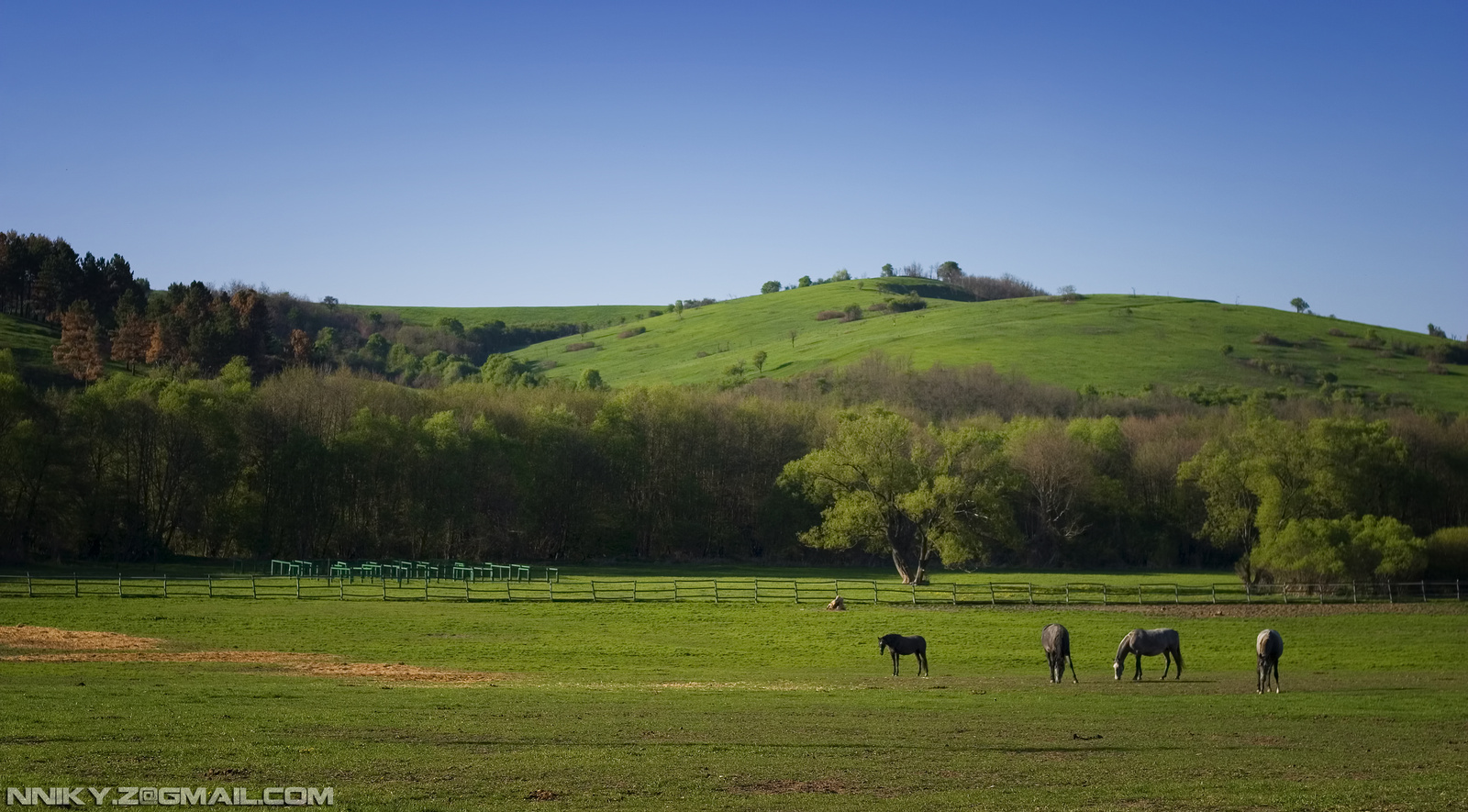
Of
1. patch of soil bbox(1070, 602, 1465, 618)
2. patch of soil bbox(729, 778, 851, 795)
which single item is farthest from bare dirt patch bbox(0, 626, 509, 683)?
patch of soil bbox(1070, 602, 1465, 618)

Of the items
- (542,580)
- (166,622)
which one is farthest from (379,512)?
(166,622)

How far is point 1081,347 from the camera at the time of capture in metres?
148

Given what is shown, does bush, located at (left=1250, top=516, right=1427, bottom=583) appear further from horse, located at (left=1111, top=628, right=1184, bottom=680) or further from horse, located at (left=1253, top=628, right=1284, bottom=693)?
horse, located at (left=1253, top=628, right=1284, bottom=693)

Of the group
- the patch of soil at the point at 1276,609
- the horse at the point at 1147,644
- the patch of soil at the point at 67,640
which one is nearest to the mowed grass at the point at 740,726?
the horse at the point at 1147,644

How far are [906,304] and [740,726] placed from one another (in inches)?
7025

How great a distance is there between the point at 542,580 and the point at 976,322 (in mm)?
112097

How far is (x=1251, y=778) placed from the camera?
14820 mm

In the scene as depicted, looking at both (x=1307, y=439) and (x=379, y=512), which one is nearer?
(x=1307, y=439)

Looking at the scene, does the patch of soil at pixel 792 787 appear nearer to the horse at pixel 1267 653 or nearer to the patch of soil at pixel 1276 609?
the horse at pixel 1267 653

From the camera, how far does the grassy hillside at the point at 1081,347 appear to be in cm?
13162

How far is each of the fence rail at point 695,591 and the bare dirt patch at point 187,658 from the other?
16289 mm

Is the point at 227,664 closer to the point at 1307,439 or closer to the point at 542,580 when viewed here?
the point at 542,580

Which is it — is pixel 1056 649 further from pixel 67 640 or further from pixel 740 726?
pixel 67 640

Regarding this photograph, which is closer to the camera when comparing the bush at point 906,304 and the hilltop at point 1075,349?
the hilltop at point 1075,349
